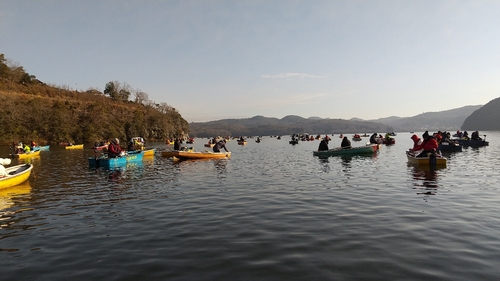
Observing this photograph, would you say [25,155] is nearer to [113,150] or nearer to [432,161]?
[113,150]

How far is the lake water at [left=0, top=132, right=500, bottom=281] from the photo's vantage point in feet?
22.7

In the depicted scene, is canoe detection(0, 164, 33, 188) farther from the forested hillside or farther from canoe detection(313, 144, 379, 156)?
the forested hillside

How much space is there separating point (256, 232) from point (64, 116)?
10680cm

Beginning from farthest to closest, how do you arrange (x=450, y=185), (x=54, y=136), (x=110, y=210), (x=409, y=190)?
Answer: (x=54, y=136)
(x=450, y=185)
(x=409, y=190)
(x=110, y=210)

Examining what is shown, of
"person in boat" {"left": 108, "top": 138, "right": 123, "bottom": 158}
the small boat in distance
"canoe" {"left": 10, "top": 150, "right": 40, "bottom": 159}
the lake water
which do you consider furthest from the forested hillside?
A: the lake water

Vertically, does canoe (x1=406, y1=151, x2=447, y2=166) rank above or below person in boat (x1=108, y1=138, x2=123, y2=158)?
below

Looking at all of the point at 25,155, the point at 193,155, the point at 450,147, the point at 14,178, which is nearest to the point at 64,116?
the point at 25,155

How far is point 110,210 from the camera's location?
13008 millimetres

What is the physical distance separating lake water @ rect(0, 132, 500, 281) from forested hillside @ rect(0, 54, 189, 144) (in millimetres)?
83559

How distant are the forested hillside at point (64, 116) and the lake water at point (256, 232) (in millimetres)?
83559

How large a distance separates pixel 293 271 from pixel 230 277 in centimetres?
139

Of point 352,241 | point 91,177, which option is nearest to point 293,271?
point 352,241

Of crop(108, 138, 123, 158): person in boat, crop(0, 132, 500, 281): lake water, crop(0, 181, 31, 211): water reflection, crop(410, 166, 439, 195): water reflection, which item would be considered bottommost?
crop(410, 166, 439, 195): water reflection

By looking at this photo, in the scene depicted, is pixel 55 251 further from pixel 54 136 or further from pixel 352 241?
pixel 54 136
